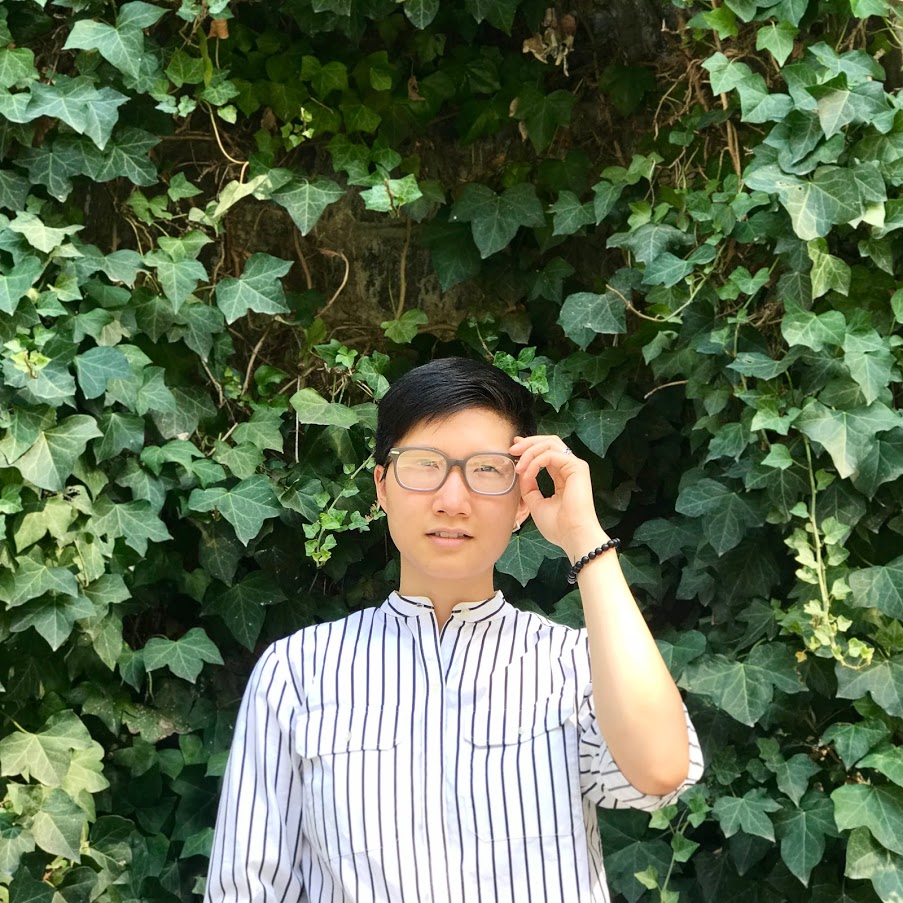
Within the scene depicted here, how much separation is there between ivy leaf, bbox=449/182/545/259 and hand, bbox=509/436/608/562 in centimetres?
100

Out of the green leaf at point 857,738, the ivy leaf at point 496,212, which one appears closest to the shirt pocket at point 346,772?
the green leaf at point 857,738

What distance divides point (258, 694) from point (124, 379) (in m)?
1.00

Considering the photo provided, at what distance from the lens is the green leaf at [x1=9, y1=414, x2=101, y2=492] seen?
2014 mm

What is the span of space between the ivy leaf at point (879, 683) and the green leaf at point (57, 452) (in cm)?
135

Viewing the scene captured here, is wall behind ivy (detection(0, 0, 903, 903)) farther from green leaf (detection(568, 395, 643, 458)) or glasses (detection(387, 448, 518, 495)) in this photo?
glasses (detection(387, 448, 518, 495))

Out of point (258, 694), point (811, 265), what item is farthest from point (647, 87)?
point (258, 694)

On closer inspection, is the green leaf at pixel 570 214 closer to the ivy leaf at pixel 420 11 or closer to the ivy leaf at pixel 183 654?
the ivy leaf at pixel 420 11

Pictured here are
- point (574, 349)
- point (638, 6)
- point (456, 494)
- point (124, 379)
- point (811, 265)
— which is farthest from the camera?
point (574, 349)

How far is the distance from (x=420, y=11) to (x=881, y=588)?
4.28 feet

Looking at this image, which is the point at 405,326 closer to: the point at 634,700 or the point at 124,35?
the point at 124,35

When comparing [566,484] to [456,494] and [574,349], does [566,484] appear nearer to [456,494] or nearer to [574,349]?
[456,494]

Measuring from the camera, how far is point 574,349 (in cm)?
240

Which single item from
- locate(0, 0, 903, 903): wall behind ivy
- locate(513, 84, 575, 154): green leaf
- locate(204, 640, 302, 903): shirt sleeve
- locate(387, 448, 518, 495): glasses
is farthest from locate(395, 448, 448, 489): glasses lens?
locate(513, 84, 575, 154): green leaf

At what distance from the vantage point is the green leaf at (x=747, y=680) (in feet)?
6.40
